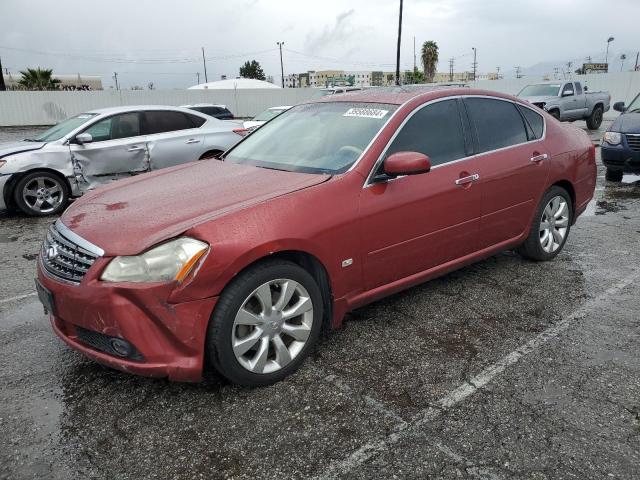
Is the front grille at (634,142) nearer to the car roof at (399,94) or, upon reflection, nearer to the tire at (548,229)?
the tire at (548,229)

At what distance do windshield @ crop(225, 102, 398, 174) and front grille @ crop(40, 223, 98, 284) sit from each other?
4.44ft

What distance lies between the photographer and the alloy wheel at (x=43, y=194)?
728 cm

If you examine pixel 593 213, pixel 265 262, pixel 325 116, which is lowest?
pixel 593 213

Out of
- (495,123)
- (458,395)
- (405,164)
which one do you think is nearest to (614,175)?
(495,123)

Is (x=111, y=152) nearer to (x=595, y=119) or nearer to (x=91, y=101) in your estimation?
(x=595, y=119)

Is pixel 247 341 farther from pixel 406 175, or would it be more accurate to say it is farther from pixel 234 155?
pixel 234 155

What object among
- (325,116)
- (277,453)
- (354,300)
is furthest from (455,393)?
(325,116)

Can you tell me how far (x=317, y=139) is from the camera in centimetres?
368

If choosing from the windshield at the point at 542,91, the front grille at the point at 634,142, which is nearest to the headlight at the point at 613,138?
the front grille at the point at 634,142

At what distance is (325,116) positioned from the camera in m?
3.91

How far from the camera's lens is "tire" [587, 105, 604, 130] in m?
19.2

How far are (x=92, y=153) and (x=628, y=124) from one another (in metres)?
8.26

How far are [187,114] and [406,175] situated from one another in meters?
5.84

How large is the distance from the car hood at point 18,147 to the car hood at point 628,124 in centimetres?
880
